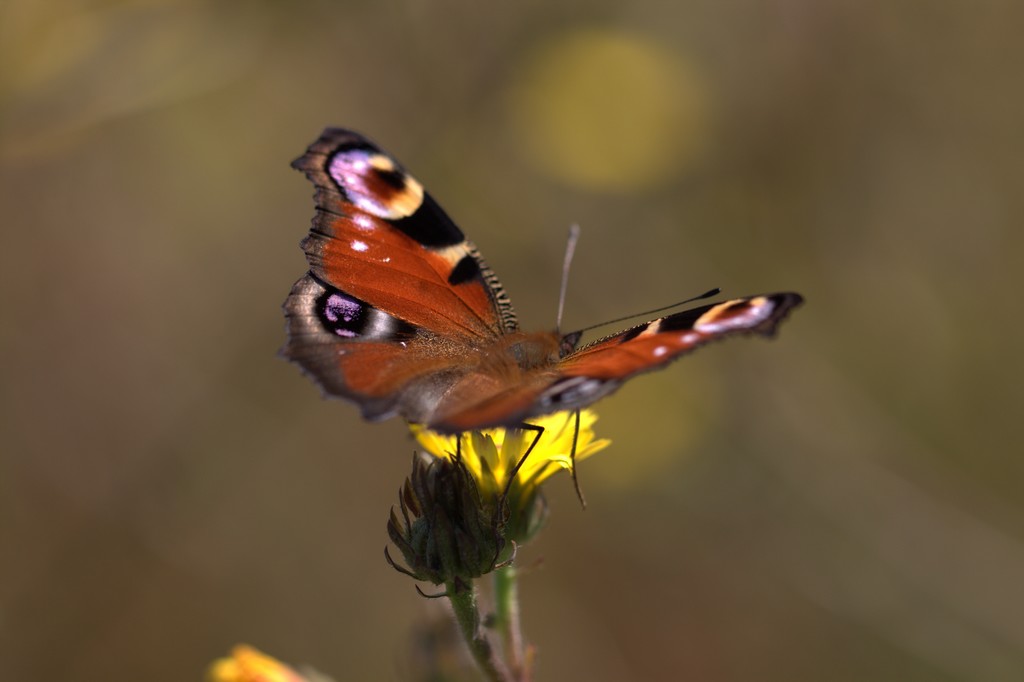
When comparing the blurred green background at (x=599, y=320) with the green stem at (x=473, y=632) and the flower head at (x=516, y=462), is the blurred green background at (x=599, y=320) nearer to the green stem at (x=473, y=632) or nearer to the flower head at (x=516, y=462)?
the flower head at (x=516, y=462)

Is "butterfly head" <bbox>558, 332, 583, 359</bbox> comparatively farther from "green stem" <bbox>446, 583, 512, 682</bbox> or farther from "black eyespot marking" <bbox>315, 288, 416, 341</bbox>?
"green stem" <bbox>446, 583, 512, 682</bbox>

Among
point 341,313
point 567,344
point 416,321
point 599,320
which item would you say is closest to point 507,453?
→ point 567,344

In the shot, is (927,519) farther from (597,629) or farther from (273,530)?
(273,530)

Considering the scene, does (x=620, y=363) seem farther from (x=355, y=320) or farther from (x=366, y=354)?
(x=355, y=320)

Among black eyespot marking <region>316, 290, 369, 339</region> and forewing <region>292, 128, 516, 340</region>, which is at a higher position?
forewing <region>292, 128, 516, 340</region>

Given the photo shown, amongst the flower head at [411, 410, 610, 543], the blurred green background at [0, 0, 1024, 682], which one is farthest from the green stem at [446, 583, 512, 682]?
the blurred green background at [0, 0, 1024, 682]

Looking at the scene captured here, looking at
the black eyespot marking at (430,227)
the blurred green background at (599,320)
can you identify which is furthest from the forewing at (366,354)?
the blurred green background at (599,320)

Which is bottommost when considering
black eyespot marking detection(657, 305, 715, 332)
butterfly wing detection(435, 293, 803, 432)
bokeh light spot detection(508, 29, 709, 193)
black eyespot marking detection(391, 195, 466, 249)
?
butterfly wing detection(435, 293, 803, 432)
